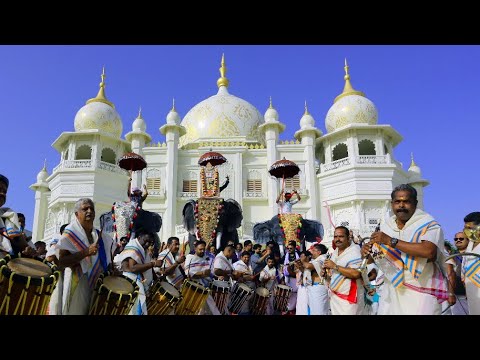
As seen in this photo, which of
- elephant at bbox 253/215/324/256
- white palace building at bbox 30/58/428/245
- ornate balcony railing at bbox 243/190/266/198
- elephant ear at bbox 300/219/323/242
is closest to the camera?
elephant at bbox 253/215/324/256

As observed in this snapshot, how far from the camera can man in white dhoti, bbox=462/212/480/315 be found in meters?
4.22

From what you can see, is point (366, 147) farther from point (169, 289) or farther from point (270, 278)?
point (169, 289)

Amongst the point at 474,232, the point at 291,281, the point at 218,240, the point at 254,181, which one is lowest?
the point at 291,281

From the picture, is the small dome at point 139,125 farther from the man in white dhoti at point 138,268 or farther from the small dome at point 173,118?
the man in white dhoti at point 138,268

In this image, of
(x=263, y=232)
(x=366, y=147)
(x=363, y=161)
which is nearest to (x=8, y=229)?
(x=263, y=232)

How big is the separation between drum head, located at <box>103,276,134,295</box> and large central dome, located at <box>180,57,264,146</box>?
25.9m

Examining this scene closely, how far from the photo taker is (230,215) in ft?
39.8

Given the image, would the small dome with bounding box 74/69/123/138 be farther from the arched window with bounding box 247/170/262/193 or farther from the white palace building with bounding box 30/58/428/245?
the arched window with bounding box 247/170/262/193

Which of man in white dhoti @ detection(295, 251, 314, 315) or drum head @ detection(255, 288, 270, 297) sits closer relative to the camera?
man in white dhoti @ detection(295, 251, 314, 315)


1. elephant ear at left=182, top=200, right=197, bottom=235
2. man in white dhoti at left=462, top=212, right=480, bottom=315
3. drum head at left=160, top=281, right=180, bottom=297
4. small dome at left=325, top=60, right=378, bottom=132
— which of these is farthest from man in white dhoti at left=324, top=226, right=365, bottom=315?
small dome at left=325, top=60, right=378, bottom=132

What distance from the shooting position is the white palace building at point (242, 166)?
2581 centimetres

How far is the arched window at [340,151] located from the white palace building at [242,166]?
0.07 m

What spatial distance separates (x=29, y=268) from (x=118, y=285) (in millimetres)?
824
